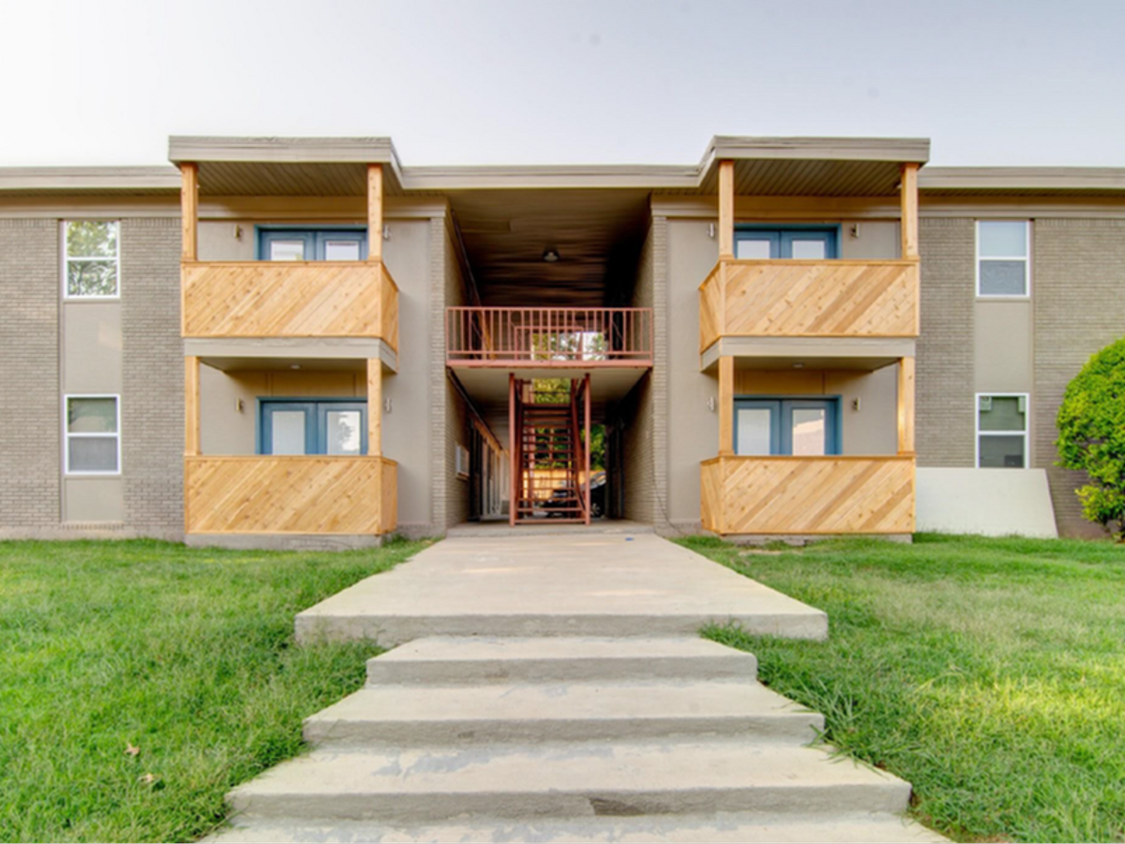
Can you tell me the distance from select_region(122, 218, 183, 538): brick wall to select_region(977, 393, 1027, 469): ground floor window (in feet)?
42.9

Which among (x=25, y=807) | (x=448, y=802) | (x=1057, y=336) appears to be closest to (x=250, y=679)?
(x=25, y=807)

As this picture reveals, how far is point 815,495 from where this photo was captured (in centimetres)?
933

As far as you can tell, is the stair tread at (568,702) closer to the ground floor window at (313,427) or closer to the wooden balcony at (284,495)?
the wooden balcony at (284,495)

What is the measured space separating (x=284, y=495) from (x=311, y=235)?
14.5 ft

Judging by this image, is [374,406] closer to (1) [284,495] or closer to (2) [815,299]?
(1) [284,495]

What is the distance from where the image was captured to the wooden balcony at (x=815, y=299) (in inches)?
376

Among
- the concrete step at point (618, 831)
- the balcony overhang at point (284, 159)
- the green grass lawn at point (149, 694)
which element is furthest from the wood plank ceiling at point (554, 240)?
the concrete step at point (618, 831)

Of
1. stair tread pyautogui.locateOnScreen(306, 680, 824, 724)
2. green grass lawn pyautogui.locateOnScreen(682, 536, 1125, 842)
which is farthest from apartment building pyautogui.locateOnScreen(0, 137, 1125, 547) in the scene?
stair tread pyautogui.locateOnScreen(306, 680, 824, 724)

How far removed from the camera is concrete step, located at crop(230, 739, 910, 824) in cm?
269

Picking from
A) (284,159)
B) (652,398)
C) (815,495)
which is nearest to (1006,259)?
(815,495)

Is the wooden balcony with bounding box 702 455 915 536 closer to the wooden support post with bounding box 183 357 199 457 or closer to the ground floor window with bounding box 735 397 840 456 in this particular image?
the ground floor window with bounding box 735 397 840 456

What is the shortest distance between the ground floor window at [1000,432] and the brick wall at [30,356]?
1509 centimetres

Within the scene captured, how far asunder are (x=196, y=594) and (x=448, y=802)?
12.0ft

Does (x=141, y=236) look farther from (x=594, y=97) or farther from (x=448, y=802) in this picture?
(x=594, y=97)
